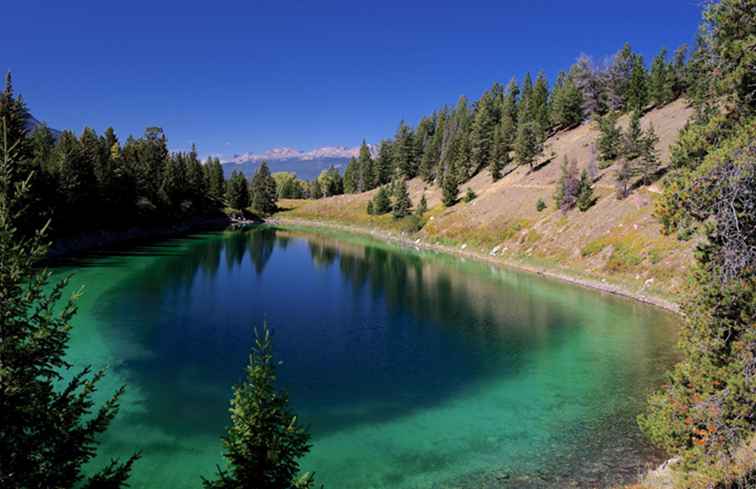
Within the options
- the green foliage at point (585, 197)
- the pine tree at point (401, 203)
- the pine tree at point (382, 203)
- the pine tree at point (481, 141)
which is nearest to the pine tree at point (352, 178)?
the pine tree at point (382, 203)

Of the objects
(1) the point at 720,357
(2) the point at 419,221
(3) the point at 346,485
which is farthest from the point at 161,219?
(1) the point at 720,357

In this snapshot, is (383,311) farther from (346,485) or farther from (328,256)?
(328,256)

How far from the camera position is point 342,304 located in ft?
150

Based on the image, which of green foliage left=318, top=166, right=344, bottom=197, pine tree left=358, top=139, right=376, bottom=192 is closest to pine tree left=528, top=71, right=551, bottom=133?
pine tree left=358, top=139, right=376, bottom=192

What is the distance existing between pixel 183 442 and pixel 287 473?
1152 cm

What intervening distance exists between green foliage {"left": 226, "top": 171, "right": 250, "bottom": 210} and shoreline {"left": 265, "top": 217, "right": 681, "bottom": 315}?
12349 mm

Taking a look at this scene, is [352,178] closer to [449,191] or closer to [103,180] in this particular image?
[449,191]

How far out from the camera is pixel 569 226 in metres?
69.9

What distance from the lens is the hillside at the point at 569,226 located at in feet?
171

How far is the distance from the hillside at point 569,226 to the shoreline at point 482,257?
52 centimetres

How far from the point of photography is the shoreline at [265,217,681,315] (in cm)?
4793

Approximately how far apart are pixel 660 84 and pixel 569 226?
186ft

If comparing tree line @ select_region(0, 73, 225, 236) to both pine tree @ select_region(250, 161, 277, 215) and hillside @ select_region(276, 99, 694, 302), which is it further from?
hillside @ select_region(276, 99, 694, 302)

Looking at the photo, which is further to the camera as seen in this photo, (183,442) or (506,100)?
(506,100)
